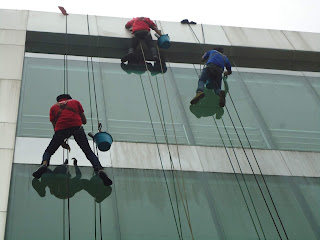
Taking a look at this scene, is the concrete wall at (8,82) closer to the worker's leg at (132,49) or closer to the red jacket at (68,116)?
the red jacket at (68,116)

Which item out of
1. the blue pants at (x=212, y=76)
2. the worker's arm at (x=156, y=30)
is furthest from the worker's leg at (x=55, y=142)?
the worker's arm at (x=156, y=30)

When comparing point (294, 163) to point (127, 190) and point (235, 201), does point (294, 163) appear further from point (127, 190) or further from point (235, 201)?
point (127, 190)

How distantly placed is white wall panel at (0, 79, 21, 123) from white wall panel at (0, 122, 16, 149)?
0.42ft

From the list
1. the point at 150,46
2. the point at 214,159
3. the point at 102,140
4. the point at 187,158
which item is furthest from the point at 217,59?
the point at 102,140

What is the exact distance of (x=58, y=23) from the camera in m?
12.0

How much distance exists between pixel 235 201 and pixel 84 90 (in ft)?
A: 11.7

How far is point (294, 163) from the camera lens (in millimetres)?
9438

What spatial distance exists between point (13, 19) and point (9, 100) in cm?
298

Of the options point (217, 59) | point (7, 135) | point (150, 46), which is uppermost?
point (150, 46)

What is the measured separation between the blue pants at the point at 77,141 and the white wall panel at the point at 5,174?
529mm

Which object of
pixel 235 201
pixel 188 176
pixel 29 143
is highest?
pixel 29 143

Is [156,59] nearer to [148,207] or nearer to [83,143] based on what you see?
[83,143]

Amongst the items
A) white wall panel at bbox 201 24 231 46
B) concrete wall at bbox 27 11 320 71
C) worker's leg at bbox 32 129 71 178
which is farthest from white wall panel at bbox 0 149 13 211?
white wall panel at bbox 201 24 231 46

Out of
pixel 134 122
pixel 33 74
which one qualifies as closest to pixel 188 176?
pixel 134 122
